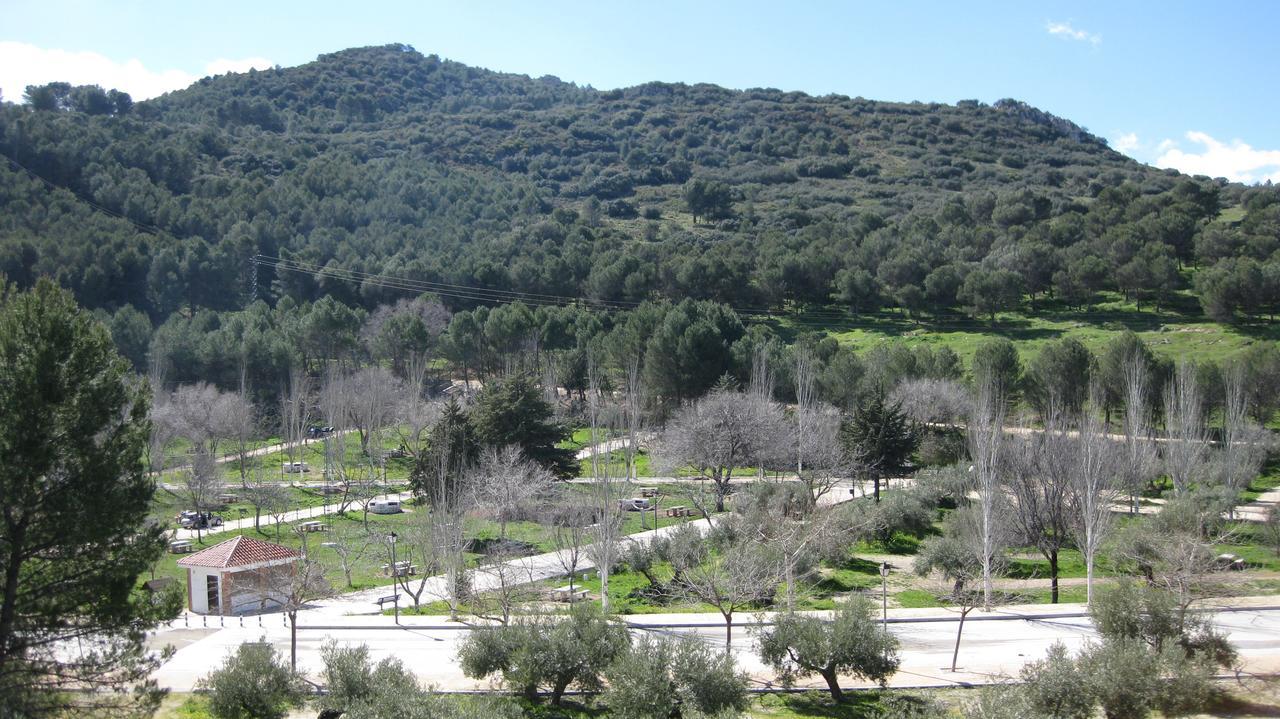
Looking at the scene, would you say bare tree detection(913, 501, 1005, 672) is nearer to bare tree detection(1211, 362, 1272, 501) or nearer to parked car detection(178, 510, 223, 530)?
bare tree detection(1211, 362, 1272, 501)

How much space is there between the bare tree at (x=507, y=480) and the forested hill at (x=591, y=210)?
1634 centimetres

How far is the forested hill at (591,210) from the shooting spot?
77375 mm

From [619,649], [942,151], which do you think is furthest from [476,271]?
[942,151]

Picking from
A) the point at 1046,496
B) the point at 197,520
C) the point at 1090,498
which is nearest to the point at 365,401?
the point at 197,520

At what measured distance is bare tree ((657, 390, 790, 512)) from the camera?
42688 mm

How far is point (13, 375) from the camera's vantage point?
15688 mm

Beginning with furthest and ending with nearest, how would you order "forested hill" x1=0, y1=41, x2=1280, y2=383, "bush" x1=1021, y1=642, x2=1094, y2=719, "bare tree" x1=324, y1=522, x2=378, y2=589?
"forested hill" x1=0, y1=41, x2=1280, y2=383, "bare tree" x1=324, y1=522, x2=378, y2=589, "bush" x1=1021, y1=642, x2=1094, y2=719

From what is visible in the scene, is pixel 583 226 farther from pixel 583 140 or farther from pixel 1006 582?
pixel 1006 582

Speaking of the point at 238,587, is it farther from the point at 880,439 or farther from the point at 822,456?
the point at 880,439

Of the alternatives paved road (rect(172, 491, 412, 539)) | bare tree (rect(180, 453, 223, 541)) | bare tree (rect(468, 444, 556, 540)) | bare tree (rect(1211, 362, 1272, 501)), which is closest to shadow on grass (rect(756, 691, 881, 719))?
bare tree (rect(468, 444, 556, 540))

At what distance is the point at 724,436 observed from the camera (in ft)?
→ 141

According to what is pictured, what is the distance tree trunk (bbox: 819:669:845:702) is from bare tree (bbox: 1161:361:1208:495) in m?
24.8

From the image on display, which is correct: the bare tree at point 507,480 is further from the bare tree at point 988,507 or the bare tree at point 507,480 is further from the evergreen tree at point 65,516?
the evergreen tree at point 65,516

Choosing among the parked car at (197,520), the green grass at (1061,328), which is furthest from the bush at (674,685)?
the green grass at (1061,328)
